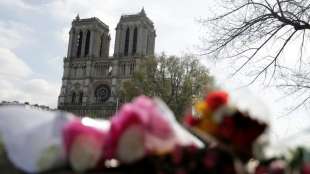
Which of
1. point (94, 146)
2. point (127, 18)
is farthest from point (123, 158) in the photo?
point (127, 18)

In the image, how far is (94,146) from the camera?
4.41ft

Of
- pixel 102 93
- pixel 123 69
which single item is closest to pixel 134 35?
pixel 123 69

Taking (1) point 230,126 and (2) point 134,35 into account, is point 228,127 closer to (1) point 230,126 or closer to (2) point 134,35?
(1) point 230,126

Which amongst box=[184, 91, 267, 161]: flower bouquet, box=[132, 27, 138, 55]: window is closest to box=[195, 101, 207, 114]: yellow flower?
box=[184, 91, 267, 161]: flower bouquet

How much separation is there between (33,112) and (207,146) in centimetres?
59

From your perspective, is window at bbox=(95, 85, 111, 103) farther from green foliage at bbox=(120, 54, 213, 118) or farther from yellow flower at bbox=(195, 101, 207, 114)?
yellow flower at bbox=(195, 101, 207, 114)

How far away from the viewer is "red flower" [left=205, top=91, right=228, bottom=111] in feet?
4.15

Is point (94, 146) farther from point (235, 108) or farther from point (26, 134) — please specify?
point (235, 108)

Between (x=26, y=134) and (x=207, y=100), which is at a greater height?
(x=207, y=100)

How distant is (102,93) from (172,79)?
37766mm

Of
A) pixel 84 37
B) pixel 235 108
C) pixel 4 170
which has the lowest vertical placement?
pixel 4 170

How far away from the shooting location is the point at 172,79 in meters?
36.4

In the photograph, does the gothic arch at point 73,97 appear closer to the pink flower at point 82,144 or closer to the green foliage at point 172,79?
the green foliage at point 172,79

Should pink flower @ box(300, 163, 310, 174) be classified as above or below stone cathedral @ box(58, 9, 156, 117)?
below
